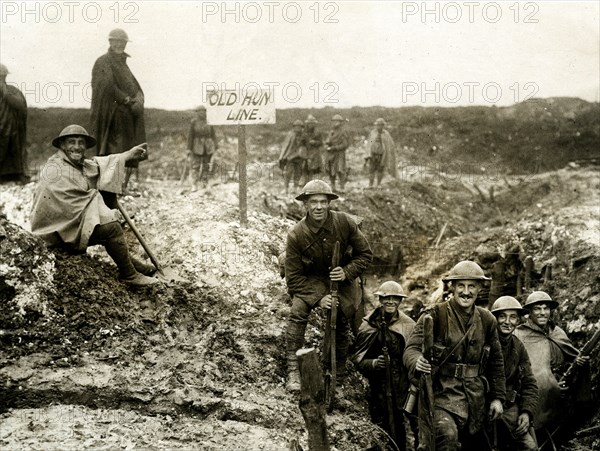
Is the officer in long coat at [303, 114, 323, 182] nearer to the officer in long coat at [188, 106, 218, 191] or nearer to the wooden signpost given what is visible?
the officer in long coat at [188, 106, 218, 191]

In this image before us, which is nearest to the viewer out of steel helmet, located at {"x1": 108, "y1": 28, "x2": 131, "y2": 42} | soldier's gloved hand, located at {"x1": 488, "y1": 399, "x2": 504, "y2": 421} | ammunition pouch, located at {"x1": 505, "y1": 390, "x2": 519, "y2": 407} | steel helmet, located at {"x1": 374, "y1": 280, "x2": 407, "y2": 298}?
soldier's gloved hand, located at {"x1": 488, "y1": 399, "x2": 504, "y2": 421}

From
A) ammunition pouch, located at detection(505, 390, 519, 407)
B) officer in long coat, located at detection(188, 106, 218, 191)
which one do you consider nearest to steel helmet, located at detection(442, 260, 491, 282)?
ammunition pouch, located at detection(505, 390, 519, 407)

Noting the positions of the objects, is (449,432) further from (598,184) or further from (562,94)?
A: (562,94)

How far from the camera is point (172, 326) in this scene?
23.1 feet

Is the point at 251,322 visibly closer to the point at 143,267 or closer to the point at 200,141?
the point at 143,267

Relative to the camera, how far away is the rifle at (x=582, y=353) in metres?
6.89

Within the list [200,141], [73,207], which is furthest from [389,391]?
[200,141]

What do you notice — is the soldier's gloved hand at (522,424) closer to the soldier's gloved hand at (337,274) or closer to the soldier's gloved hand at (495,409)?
the soldier's gloved hand at (495,409)

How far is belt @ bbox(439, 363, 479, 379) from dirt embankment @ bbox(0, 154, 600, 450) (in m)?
1.11

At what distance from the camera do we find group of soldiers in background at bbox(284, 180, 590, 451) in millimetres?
5746

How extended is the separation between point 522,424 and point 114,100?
714 cm

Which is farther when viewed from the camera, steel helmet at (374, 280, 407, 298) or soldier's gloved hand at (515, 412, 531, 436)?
steel helmet at (374, 280, 407, 298)

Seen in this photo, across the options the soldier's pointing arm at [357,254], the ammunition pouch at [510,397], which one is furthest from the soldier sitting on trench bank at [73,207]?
the ammunition pouch at [510,397]

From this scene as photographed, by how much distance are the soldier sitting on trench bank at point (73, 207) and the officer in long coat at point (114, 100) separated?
9.33 ft
